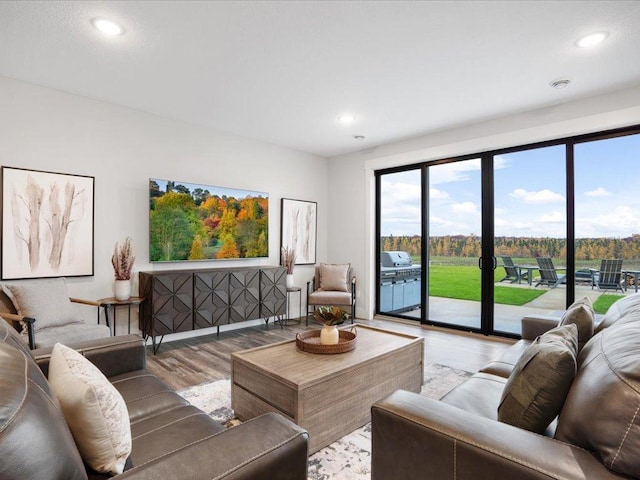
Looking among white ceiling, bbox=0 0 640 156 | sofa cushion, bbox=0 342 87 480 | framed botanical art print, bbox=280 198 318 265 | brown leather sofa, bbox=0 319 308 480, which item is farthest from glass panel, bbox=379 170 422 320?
sofa cushion, bbox=0 342 87 480

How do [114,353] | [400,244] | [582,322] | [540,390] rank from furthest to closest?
[400,244] → [114,353] → [582,322] → [540,390]

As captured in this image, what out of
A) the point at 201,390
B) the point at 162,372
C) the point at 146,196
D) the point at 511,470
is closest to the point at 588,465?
the point at 511,470

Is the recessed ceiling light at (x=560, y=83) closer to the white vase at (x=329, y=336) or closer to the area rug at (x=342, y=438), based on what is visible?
the area rug at (x=342, y=438)

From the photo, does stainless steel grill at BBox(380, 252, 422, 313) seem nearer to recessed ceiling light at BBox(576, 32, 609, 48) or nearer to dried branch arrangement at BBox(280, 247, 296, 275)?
dried branch arrangement at BBox(280, 247, 296, 275)

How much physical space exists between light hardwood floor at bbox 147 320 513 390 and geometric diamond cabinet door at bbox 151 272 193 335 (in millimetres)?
274

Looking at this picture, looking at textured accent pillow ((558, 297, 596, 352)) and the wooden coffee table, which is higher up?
textured accent pillow ((558, 297, 596, 352))

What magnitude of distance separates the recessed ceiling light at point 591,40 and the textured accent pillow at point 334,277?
12.6 feet

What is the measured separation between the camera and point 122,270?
147 inches

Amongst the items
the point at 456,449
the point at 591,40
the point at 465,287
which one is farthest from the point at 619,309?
the point at 465,287

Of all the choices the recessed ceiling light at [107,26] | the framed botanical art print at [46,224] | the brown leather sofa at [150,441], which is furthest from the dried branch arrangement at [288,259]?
the brown leather sofa at [150,441]

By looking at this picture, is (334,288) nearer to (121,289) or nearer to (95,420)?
(121,289)

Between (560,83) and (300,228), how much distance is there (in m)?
3.82

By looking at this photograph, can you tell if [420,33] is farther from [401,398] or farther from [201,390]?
[201,390]

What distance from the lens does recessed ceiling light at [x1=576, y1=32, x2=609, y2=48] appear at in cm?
262
